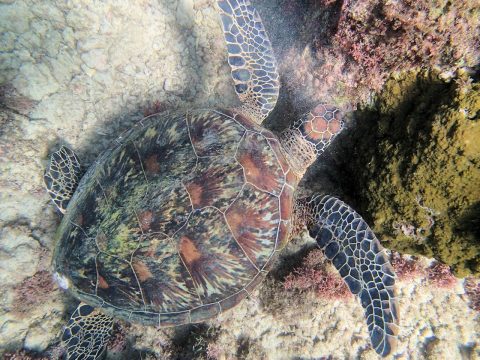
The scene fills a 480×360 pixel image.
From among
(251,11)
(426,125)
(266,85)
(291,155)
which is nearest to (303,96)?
(266,85)

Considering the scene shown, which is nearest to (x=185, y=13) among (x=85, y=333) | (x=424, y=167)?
(x=424, y=167)

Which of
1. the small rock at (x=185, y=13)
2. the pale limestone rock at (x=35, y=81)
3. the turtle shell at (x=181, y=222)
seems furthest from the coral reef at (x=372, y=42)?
the pale limestone rock at (x=35, y=81)

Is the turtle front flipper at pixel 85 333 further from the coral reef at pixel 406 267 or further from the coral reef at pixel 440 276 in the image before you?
the coral reef at pixel 440 276

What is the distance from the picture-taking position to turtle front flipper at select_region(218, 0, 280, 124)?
253cm

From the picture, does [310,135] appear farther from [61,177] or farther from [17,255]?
[17,255]

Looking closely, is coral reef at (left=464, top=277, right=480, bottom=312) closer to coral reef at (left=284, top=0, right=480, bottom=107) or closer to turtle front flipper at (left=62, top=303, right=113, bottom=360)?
coral reef at (left=284, top=0, right=480, bottom=107)

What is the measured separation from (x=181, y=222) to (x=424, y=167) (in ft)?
6.03

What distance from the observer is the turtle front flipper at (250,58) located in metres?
2.53

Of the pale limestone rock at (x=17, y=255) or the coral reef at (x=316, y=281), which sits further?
the coral reef at (x=316, y=281)

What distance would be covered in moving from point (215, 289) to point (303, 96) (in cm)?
203

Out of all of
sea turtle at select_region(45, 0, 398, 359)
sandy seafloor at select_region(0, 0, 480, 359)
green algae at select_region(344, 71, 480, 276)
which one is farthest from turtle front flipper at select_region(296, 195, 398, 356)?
sandy seafloor at select_region(0, 0, 480, 359)

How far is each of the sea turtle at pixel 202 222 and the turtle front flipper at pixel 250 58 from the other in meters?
0.02

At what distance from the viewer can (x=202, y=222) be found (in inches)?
82.4

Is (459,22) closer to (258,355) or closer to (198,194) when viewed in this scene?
(198,194)
